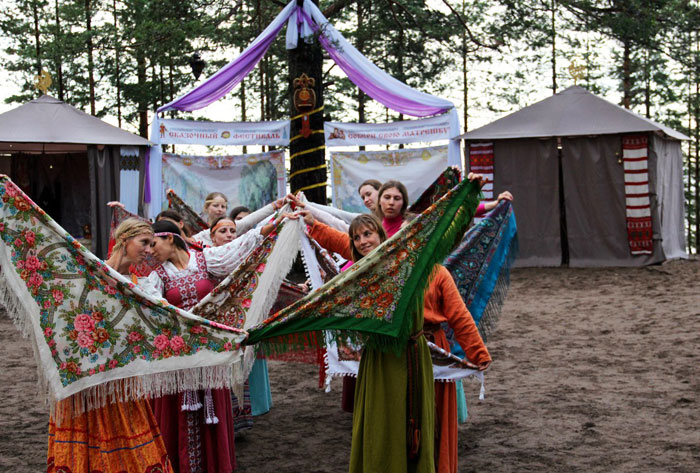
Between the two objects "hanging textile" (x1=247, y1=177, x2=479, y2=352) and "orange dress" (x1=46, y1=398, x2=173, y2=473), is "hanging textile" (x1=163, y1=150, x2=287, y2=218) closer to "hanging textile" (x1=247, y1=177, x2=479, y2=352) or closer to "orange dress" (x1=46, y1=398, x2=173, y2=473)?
"hanging textile" (x1=247, y1=177, x2=479, y2=352)

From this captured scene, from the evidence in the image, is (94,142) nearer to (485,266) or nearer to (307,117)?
(307,117)

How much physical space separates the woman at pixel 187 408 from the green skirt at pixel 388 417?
88cm

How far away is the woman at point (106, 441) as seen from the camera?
2762 mm

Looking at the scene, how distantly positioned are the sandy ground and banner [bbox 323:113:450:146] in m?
3.09

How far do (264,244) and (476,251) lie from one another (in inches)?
51.1

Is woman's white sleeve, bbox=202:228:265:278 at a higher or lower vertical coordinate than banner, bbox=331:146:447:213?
lower

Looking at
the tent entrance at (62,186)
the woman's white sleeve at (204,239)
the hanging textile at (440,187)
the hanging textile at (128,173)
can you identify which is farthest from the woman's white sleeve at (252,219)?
the tent entrance at (62,186)

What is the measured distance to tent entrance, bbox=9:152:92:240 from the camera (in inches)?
528

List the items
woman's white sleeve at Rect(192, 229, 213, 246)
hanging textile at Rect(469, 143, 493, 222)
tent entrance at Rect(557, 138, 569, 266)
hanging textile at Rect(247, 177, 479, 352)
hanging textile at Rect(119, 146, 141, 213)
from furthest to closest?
1. hanging textile at Rect(469, 143, 493, 222)
2. tent entrance at Rect(557, 138, 569, 266)
3. hanging textile at Rect(119, 146, 141, 213)
4. woman's white sleeve at Rect(192, 229, 213, 246)
5. hanging textile at Rect(247, 177, 479, 352)

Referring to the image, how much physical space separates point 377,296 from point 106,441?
1.20 meters

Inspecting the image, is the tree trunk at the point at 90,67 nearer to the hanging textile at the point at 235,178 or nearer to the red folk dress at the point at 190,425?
the hanging textile at the point at 235,178

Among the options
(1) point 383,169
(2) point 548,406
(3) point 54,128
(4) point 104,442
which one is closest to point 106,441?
(4) point 104,442

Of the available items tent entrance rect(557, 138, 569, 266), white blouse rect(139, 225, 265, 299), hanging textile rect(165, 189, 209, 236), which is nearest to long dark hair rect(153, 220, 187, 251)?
white blouse rect(139, 225, 265, 299)

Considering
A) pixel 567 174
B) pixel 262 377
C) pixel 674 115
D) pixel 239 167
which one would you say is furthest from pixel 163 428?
pixel 674 115
